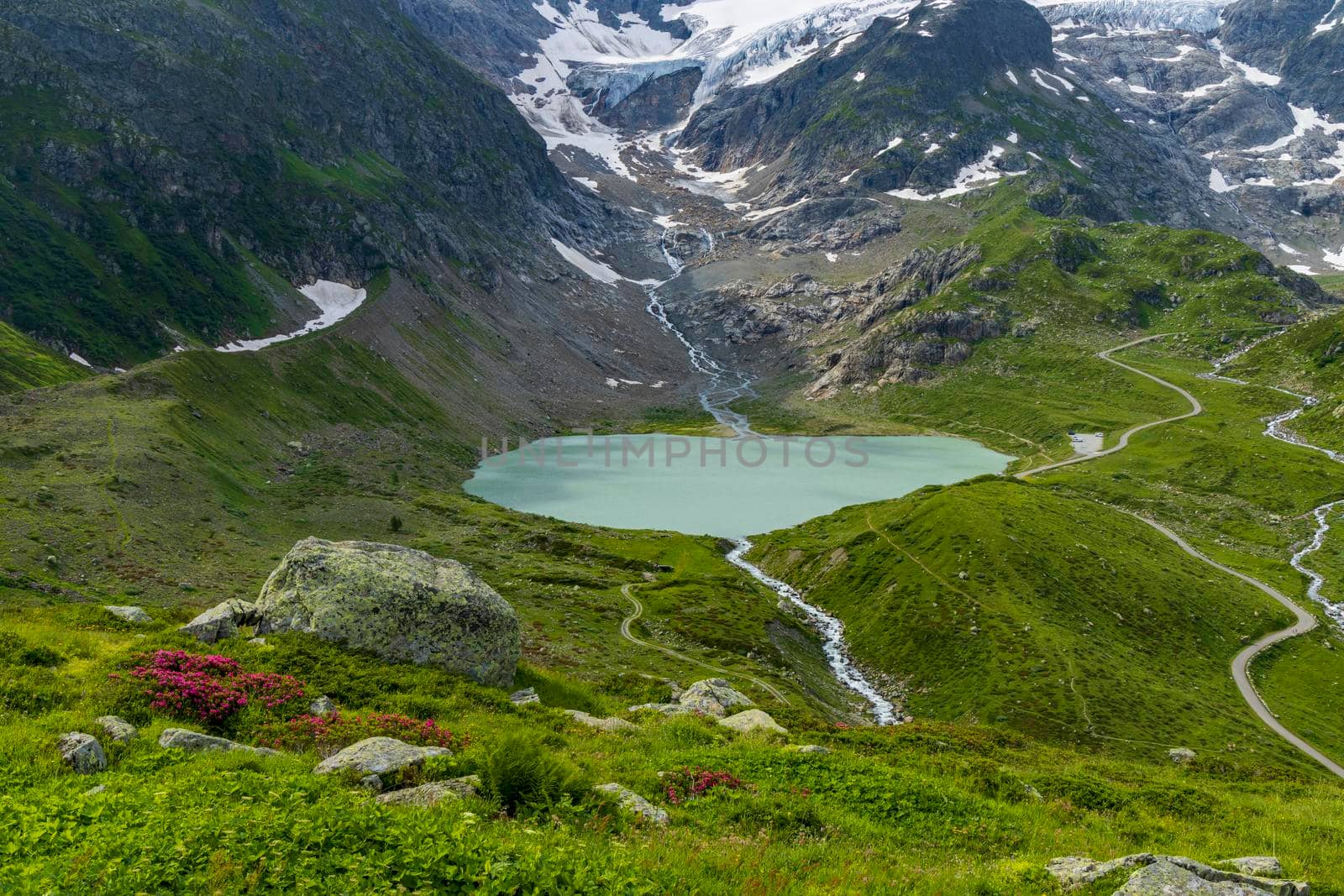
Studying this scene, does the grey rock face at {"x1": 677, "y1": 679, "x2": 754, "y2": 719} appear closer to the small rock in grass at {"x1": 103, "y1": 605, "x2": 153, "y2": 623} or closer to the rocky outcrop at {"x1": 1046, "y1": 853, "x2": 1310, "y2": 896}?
the rocky outcrop at {"x1": 1046, "y1": 853, "x2": 1310, "y2": 896}

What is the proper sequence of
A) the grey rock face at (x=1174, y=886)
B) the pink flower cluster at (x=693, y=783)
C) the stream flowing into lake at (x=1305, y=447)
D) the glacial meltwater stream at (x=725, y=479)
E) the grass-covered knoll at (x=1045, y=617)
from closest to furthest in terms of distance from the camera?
1. the grey rock face at (x=1174, y=886)
2. the pink flower cluster at (x=693, y=783)
3. the grass-covered knoll at (x=1045, y=617)
4. the stream flowing into lake at (x=1305, y=447)
5. the glacial meltwater stream at (x=725, y=479)

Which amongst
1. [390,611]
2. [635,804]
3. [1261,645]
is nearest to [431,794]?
[635,804]

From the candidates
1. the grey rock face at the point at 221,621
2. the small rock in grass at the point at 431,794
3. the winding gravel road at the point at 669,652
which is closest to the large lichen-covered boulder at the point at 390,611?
the grey rock face at the point at 221,621

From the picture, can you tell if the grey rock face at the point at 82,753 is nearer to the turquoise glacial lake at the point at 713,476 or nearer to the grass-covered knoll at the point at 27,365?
the grass-covered knoll at the point at 27,365

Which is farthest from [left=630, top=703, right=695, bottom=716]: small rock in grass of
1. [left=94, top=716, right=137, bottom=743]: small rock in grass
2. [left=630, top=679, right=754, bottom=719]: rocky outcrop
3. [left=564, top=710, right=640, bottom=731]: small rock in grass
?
[left=94, top=716, right=137, bottom=743]: small rock in grass

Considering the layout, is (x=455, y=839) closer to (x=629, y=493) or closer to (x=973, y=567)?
(x=973, y=567)

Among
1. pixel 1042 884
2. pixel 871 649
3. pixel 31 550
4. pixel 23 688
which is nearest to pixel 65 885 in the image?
pixel 23 688
